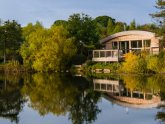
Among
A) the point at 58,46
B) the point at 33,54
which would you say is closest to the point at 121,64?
the point at 58,46

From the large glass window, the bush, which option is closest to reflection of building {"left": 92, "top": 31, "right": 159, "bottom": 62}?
the large glass window

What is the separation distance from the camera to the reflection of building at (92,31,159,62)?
3903 cm

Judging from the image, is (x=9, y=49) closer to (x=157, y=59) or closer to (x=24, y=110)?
(x=157, y=59)

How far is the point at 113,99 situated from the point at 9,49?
3336cm

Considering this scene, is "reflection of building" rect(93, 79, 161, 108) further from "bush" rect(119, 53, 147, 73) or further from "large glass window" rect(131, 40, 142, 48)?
"large glass window" rect(131, 40, 142, 48)

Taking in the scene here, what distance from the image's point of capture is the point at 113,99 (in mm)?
17812

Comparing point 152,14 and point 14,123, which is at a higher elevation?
point 152,14

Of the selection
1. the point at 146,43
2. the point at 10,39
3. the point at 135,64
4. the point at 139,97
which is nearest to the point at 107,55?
the point at 146,43

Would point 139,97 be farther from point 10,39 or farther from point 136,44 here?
point 10,39

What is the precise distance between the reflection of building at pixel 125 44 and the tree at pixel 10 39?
36.7 feet

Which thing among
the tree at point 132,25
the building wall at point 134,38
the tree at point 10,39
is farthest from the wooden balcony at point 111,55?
the tree at point 132,25

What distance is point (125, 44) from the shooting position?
4359cm

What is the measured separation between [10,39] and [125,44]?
48.5 ft

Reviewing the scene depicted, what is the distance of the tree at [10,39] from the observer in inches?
1926
